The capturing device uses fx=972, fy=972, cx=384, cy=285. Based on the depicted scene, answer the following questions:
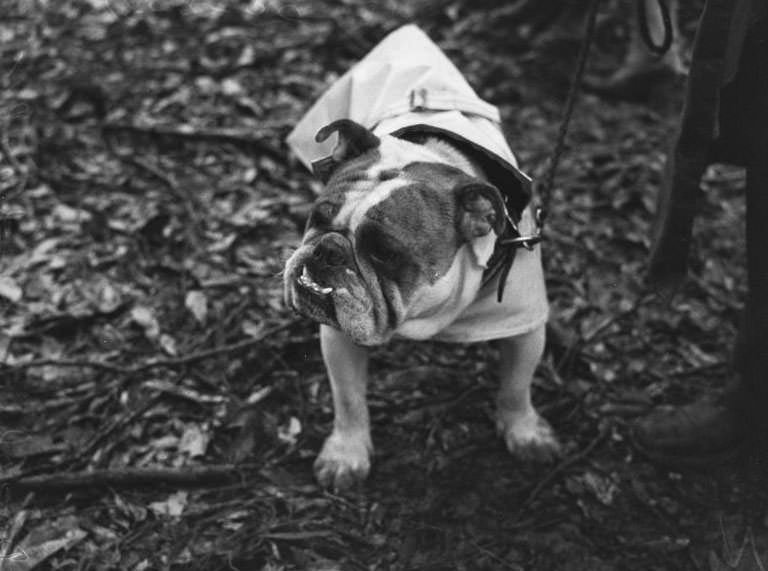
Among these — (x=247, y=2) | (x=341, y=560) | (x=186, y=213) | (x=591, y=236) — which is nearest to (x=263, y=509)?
(x=341, y=560)

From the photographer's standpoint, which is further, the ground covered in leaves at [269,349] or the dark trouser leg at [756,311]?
the ground covered in leaves at [269,349]

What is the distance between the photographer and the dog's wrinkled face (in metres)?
2.99

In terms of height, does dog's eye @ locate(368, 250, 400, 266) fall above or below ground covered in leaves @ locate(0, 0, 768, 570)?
above

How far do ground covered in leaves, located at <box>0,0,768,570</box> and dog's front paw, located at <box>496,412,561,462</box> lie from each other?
62 mm

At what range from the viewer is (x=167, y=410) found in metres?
4.22

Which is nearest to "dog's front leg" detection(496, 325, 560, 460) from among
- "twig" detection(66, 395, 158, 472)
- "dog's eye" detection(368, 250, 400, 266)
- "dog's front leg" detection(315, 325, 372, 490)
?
"dog's front leg" detection(315, 325, 372, 490)

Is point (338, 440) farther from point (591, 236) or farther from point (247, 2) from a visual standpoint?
point (247, 2)

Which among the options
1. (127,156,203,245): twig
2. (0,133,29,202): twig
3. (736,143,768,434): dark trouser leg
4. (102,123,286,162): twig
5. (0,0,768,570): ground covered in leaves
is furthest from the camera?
(102,123,286,162): twig

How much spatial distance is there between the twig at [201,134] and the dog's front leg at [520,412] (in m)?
2.54

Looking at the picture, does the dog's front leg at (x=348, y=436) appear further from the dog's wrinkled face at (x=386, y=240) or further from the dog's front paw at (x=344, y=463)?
the dog's wrinkled face at (x=386, y=240)

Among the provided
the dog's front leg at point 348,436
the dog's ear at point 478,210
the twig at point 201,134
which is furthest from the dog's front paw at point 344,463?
the twig at point 201,134

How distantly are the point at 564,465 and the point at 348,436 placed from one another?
0.90 meters

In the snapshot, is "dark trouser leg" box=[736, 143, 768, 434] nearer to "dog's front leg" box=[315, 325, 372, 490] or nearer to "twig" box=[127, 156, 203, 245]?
"dog's front leg" box=[315, 325, 372, 490]

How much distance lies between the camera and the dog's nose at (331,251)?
2.96 m
